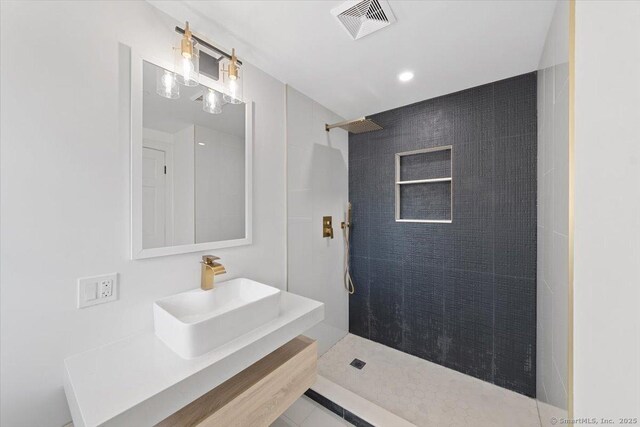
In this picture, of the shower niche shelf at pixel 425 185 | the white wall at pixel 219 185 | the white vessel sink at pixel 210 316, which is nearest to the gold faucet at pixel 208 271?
the white vessel sink at pixel 210 316

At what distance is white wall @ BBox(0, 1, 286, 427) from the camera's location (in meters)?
0.84

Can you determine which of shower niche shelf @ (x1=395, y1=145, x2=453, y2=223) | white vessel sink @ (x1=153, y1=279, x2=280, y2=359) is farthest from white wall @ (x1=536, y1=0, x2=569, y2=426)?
white vessel sink @ (x1=153, y1=279, x2=280, y2=359)

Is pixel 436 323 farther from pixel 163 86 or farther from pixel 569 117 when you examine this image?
pixel 163 86

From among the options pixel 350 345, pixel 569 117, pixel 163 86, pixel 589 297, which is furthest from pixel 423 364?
pixel 163 86

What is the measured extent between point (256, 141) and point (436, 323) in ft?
6.93

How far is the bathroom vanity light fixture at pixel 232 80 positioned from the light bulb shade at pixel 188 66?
6.7 inches

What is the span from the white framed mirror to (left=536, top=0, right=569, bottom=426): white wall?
1592mm

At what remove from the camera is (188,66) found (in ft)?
4.06

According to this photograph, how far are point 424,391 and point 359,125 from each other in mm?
2221

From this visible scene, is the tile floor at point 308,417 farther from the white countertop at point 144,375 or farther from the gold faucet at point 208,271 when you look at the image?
the gold faucet at point 208,271

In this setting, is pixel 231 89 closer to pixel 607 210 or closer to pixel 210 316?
pixel 210 316

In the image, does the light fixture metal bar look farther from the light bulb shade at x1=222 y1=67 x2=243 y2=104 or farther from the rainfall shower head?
the rainfall shower head

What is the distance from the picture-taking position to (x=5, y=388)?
0.82 m

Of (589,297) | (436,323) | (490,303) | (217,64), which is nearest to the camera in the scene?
(589,297)
